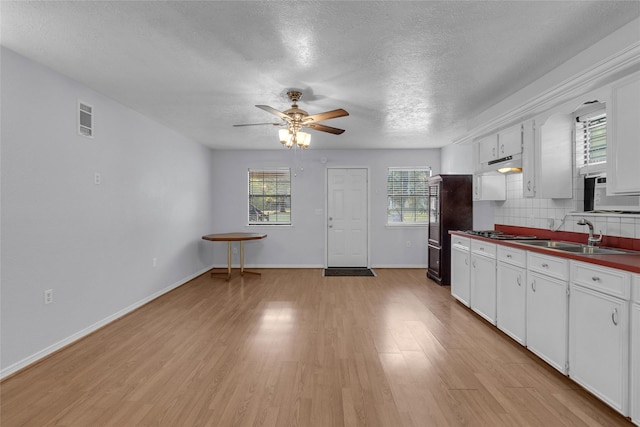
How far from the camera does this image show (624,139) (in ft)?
7.14

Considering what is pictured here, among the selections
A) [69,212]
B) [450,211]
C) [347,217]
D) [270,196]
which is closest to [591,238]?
[450,211]

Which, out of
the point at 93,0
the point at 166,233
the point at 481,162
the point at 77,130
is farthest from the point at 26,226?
the point at 481,162

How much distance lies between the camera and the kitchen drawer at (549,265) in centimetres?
238

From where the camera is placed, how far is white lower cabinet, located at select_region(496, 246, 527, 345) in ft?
9.47

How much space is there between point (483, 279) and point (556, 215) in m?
0.98

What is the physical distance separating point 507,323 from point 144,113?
4.83 meters

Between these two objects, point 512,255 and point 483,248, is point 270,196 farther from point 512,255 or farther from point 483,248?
point 512,255

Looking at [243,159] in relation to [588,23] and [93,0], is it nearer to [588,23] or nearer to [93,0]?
[93,0]

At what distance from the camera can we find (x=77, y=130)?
315 cm

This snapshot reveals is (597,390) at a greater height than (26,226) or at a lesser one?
lesser

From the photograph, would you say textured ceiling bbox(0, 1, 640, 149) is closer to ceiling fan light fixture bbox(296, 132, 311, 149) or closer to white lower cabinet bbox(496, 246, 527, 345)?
ceiling fan light fixture bbox(296, 132, 311, 149)

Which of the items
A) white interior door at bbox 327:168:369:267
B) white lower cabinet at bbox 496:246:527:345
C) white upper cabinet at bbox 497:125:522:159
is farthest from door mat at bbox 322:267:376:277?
white upper cabinet at bbox 497:125:522:159

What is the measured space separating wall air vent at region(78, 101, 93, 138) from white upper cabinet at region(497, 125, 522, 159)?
14.6 ft

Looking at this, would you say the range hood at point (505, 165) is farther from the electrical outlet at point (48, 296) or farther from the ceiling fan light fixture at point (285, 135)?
the electrical outlet at point (48, 296)
